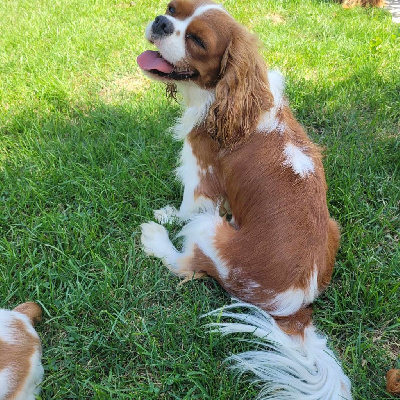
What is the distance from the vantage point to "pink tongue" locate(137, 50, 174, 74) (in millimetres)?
2391

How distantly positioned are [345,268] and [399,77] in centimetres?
263

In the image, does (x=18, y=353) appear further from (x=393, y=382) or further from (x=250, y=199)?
(x=393, y=382)

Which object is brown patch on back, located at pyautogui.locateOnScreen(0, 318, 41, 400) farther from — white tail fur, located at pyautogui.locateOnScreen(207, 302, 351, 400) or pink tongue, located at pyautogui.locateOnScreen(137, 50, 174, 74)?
pink tongue, located at pyautogui.locateOnScreen(137, 50, 174, 74)

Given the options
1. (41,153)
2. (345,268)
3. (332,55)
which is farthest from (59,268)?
(332,55)

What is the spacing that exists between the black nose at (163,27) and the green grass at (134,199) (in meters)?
1.11

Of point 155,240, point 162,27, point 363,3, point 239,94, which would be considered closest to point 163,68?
point 162,27

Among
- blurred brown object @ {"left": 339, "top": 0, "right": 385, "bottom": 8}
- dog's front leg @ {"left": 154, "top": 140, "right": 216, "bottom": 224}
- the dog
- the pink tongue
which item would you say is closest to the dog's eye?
the pink tongue

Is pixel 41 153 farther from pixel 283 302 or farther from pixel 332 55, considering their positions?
pixel 332 55

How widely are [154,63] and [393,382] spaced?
2155 mm

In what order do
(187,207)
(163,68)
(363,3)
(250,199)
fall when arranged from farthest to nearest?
(363,3) → (187,207) → (163,68) → (250,199)

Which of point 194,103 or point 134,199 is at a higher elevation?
point 194,103

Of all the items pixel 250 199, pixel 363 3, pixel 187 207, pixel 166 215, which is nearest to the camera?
Answer: pixel 250 199

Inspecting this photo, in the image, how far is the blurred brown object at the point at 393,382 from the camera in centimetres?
190

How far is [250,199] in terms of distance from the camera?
2.24 meters
